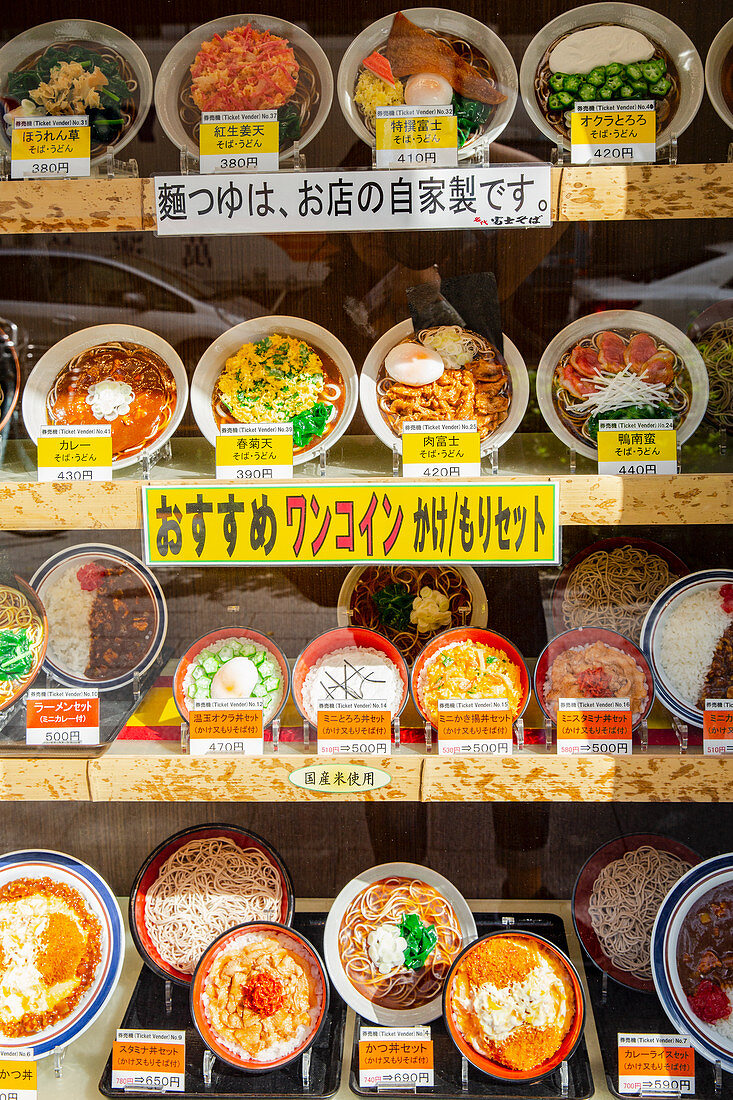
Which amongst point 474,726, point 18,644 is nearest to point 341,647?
point 474,726

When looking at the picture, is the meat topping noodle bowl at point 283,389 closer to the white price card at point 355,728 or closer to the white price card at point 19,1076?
the white price card at point 355,728

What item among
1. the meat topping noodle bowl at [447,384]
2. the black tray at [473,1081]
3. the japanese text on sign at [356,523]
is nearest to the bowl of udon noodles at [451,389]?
the meat topping noodle bowl at [447,384]

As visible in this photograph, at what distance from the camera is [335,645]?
154cm

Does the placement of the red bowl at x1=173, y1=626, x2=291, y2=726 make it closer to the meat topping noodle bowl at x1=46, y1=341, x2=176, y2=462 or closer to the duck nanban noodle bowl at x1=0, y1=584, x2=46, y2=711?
the duck nanban noodle bowl at x1=0, y1=584, x2=46, y2=711

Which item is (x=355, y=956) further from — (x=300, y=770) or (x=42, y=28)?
(x=42, y=28)

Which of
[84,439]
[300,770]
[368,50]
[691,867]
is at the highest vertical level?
[368,50]

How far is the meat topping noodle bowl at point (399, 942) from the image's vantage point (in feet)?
5.03

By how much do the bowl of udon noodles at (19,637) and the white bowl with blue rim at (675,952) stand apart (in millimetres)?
1297

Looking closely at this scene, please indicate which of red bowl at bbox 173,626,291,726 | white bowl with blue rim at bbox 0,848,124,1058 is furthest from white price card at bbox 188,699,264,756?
white bowl with blue rim at bbox 0,848,124,1058

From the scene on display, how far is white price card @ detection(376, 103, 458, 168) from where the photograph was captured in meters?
1.30

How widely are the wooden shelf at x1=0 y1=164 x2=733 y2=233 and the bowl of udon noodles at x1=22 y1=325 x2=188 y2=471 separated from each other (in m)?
0.25

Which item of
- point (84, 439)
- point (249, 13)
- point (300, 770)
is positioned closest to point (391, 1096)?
point (300, 770)

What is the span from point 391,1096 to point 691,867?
745 millimetres

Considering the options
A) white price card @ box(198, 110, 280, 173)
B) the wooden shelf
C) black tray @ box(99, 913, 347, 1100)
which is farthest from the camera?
black tray @ box(99, 913, 347, 1100)
